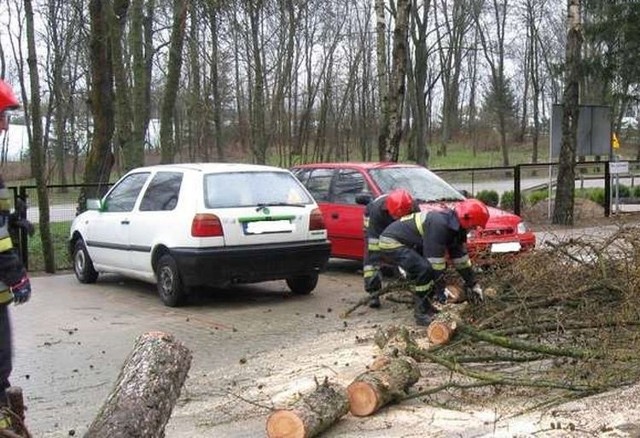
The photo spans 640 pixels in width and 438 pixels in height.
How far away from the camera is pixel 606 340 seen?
594cm

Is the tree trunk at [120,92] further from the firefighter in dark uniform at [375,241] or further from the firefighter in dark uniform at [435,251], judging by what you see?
the firefighter in dark uniform at [435,251]

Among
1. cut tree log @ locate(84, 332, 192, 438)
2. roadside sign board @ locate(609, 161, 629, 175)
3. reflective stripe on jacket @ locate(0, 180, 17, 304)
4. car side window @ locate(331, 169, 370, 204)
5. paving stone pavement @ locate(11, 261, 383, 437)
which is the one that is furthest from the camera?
roadside sign board @ locate(609, 161, 629, 175)

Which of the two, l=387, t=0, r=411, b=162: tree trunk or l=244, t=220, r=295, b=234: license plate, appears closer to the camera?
l=244, t=220, r=295, b=234: license plate

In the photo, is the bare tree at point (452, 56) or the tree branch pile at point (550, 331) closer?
the tree branch pile at point (550, 331)

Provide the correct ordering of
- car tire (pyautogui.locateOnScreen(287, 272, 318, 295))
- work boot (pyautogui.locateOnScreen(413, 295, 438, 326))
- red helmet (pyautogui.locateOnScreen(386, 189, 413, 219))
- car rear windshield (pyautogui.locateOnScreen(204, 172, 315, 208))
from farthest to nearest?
car tire (pyautogui.locateOnScreen(287, 272, 318, 295)) → car rear windshield (pyautogui.locateOnScreen(204, 172, 315, 208)) → red helmet (pyautogui.locateOnScreen(386, 189, 413, 219)) → work boot (pyautogui.locateOnScreen(413, 295, 438, 326))

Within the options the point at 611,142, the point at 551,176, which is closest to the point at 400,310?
the point at 551,176

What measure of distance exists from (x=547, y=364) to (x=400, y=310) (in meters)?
3.14

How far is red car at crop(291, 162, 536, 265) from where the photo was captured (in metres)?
10.4

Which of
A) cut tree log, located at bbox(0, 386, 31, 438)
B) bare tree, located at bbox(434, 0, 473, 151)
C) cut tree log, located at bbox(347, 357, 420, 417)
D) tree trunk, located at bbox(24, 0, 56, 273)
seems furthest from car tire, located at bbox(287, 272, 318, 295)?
bare tree, located at bbox(434, 0, 473, 151)

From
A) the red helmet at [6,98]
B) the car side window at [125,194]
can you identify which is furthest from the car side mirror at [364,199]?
the red helmet at [6,98]

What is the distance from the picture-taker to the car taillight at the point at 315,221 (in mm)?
9688

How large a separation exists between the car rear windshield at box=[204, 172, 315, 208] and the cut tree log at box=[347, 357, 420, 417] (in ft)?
13.4

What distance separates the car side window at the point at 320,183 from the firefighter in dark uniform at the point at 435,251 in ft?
12.4

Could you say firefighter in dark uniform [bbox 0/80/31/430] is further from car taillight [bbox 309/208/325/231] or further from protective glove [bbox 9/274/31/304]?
car taillight [bbox 309/208/325/231]
